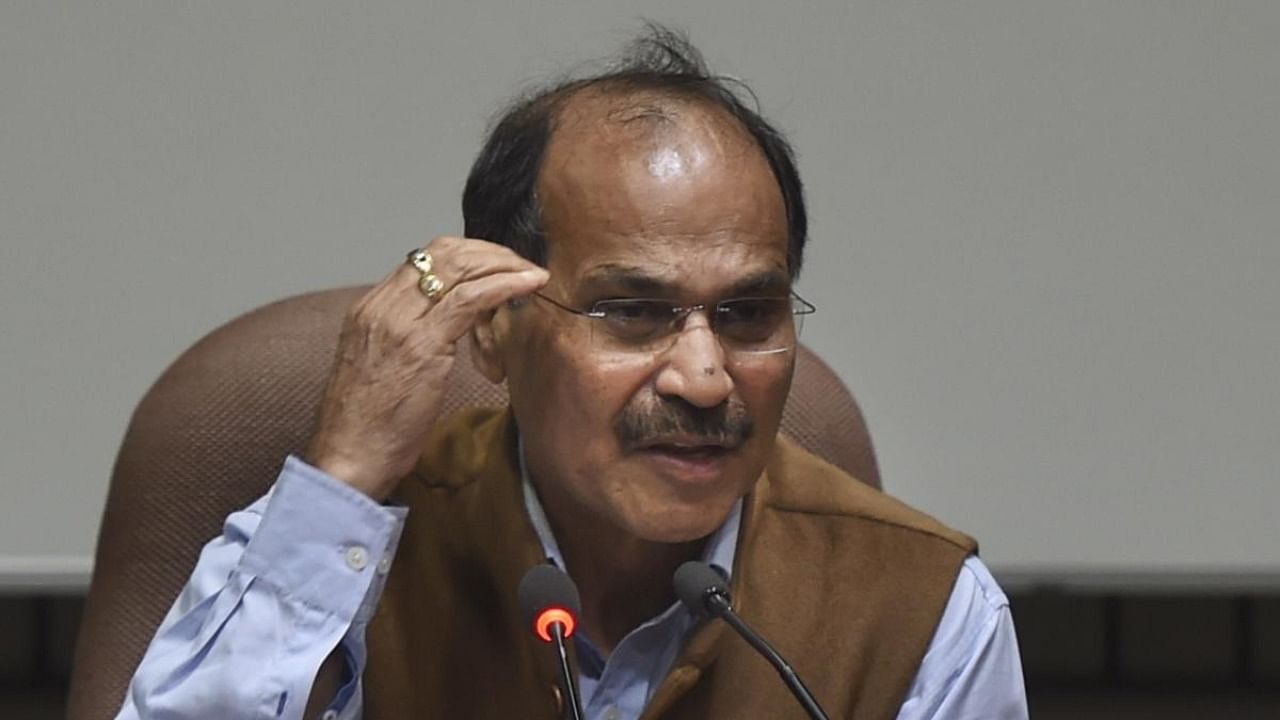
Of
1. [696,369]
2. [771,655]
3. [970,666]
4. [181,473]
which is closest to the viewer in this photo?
[771,655]

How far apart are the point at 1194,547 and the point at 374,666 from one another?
1.21m

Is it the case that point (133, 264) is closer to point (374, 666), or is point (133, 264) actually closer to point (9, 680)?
point (9, 680)

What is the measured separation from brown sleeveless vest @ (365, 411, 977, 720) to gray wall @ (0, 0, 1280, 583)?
79 centimetres

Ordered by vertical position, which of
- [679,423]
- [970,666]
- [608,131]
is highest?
[608,131]

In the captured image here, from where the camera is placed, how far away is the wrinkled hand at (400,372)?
4.58ft

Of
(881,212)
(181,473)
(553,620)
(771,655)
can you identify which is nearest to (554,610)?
(553,620)

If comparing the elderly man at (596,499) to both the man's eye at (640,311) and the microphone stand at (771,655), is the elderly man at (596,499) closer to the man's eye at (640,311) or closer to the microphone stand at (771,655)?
the man's eye at (640,311)

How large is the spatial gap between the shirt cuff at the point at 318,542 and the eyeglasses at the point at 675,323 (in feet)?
0.63

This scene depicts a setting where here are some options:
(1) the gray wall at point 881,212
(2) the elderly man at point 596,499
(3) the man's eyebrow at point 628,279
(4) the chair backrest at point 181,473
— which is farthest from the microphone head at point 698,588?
(1) the gray wall at point 881,212

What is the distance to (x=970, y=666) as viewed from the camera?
1.48m

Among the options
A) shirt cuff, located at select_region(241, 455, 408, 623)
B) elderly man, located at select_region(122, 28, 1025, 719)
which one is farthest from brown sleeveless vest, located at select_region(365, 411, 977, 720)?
shirt cuff, located at select_region(241, 455, 408, 623)

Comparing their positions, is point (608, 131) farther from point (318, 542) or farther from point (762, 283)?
point (318, 542)

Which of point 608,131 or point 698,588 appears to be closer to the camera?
point 698,588

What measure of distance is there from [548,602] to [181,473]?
18.8 inches
